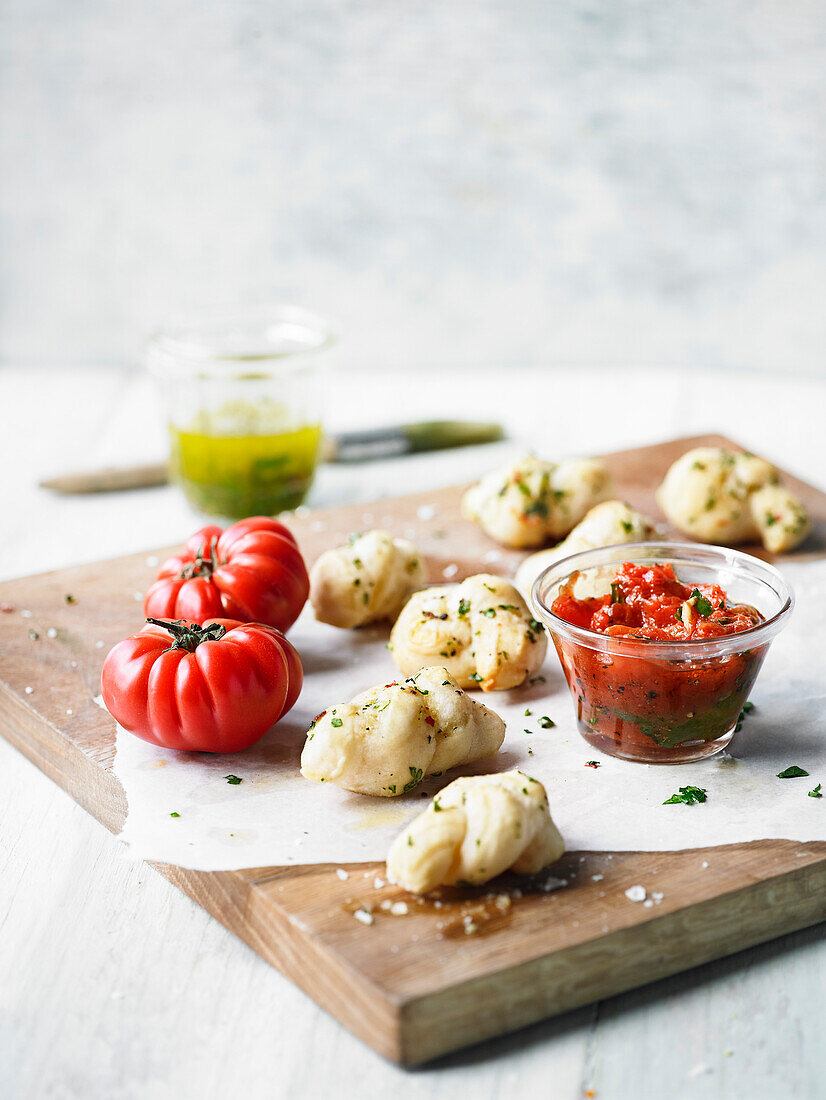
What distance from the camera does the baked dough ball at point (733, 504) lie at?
3482 millimetres

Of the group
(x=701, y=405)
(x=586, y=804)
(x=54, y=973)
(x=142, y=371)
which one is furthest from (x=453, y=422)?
(x=54, y=973)

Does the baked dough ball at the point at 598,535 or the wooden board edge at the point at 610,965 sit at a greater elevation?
the baked dough ball at the point at 598,535

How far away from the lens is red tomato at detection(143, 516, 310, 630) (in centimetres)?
287

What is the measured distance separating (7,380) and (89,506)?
164 centimetres

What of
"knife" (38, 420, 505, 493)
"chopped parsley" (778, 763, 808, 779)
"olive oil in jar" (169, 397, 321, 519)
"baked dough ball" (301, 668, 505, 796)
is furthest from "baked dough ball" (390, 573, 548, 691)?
"knife" (38, 420, 505, 493)

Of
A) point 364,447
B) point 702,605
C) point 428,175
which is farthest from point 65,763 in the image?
point 428,175

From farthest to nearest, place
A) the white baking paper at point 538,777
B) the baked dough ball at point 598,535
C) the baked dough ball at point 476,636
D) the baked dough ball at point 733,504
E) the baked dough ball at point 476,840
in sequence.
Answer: the baked dough ball at point 733,504 → the baked dough ball at point 598,535 → the baked dough ball at point 476,636 → the white baking paper at point 538,777 → the baked dough ball at point 476,840

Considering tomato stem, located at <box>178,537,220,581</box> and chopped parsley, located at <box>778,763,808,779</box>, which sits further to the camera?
tomato stem, located at <box>178,537,220,581</box>

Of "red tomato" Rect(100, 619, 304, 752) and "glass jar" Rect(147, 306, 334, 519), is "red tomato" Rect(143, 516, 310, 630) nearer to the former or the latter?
"red tomato" Rect(100, 619, 304, 752)

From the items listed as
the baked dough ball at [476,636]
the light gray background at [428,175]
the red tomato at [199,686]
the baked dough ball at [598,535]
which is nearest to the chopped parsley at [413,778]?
the red tomato at [199,686]

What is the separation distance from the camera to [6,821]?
259cm

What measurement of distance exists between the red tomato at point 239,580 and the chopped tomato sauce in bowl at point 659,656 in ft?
2.02

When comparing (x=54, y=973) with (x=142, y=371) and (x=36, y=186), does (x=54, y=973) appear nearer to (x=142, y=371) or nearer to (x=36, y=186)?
(x=142, y=371)

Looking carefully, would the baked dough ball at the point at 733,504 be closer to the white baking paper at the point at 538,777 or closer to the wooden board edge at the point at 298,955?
the white baking paper at the point at 538,777
